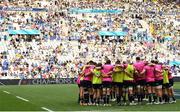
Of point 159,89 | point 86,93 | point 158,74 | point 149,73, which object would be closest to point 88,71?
point 86,93

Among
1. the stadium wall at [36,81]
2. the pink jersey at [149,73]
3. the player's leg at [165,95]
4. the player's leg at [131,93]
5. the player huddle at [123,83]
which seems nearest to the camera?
the player huddle at [123,83]

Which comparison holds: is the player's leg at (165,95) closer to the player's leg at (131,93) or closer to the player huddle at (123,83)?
the player huddle at (123,83)

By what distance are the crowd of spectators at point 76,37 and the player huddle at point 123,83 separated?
2580 cm

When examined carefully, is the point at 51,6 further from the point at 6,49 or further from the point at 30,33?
the point at 6,49

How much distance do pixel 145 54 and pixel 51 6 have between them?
13581 millimetres

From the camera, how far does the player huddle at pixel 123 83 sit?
67.4ft

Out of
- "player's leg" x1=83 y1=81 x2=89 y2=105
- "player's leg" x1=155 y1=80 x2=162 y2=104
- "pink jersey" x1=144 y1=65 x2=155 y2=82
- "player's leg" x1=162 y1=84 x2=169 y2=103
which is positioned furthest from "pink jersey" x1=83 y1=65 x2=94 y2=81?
"player's leg" x1=162 y1=84 x2=169 y2=103

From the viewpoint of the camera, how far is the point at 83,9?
59688 mm

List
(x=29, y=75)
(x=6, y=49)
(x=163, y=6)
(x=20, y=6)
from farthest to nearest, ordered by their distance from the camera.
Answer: (x=163, y=6) → (x=20, y=6) → (x=6, y=49) → (x=29, y=75)

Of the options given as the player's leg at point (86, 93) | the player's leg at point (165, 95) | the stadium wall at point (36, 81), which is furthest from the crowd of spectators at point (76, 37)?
the player's leg at point (165, 95)

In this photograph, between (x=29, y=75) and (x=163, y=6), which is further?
(x=163, y=6)

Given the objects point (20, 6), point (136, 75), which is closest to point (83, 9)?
point (20, 6)

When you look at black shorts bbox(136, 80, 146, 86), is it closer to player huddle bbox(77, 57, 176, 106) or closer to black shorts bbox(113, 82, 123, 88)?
player huddle bbox(77, 57, 176, 106)

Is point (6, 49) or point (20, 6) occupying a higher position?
point (20, 6)
